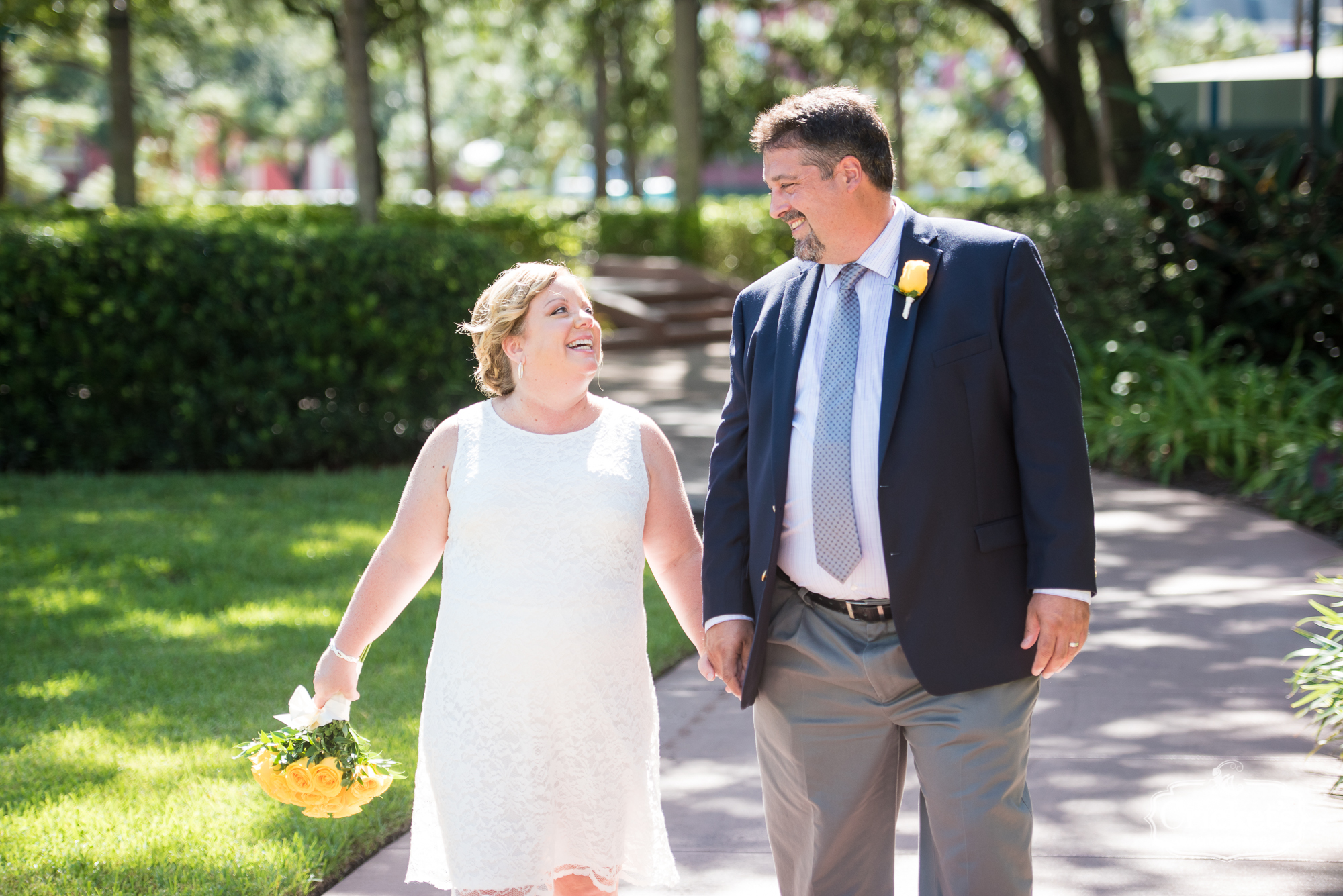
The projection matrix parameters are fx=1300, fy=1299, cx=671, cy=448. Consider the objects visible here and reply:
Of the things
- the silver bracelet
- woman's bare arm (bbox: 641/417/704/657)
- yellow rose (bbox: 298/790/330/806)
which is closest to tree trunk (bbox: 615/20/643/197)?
woman's bare arm (bbox: 641/417/704/657)

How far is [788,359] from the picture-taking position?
285 centimetres

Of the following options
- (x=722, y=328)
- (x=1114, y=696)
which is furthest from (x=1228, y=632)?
(x=722, y=328)

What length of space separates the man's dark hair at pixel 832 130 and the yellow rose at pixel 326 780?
170cm

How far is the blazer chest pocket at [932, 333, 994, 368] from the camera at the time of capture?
2.64 m

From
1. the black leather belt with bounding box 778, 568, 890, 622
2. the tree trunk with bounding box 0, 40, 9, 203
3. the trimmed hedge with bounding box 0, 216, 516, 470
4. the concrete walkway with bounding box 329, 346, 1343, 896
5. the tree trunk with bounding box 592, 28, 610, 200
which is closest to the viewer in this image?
the black leather belt with bounding box 778, 568, 890, 622

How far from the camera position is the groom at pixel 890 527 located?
2615 mm

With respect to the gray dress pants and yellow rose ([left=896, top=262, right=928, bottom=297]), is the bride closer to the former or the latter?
the gray dress pants

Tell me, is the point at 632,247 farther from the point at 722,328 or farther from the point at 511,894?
the point at 511,894

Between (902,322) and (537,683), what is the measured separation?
111 cm

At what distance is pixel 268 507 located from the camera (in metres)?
8.34

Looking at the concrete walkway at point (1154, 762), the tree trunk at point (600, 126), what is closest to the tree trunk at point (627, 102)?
the tree trunk at point (600, 126)

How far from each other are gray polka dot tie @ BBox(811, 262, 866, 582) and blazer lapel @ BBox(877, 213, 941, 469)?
0.30ft

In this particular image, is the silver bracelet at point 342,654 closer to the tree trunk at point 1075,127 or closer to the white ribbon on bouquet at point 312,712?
the white ribbon on bouquet at point 312,712

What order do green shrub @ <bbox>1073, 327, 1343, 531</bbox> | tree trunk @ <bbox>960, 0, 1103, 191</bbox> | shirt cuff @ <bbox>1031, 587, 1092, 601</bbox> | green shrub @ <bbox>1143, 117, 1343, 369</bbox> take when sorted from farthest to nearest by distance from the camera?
tree trunk @ <bbox>960, 0, 1103, 191</bbox> → green shrub @ <bbox>1143, 117, 1343, 369</bbox> → green shrub @ <bbox>1073, 327, 1343, 531</bbox> → shirt cuff @ <bbox>1031, 587, 1092, 601</bbox>
